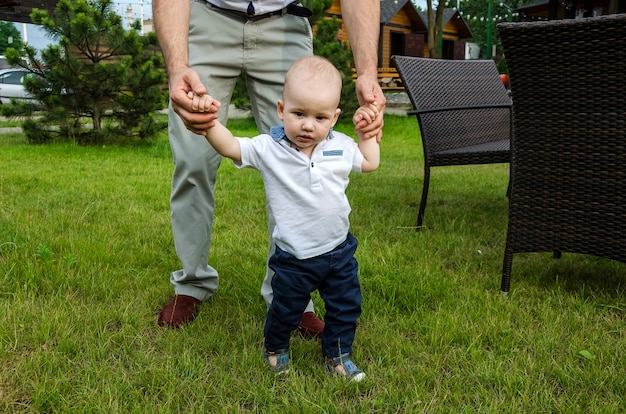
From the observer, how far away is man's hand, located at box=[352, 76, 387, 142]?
168cm

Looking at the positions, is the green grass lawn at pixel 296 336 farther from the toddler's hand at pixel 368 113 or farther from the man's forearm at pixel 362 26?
the man's forearm at pixel 362 26

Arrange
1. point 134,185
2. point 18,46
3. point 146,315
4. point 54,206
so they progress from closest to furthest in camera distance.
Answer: point 146,315 → point 54,206 → point 134,185 → point 18,46

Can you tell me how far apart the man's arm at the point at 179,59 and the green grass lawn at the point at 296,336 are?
759 mm

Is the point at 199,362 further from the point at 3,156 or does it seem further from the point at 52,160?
the point at 3,156

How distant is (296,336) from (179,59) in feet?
3.31

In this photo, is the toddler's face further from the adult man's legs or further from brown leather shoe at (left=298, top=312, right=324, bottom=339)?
brown leather shoe at (left=298, top=312, right=324, bottom=339)

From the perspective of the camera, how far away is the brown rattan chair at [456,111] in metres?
3.54

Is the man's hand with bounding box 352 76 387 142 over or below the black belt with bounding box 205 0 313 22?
below

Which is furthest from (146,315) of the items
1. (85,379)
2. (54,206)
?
(54,206)

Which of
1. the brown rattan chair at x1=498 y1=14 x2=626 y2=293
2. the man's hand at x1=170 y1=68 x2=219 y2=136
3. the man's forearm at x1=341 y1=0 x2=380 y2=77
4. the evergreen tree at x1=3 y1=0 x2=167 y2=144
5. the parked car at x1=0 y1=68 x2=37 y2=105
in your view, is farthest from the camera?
the parked car at x1=0 y1=68 x2=37 y2=105

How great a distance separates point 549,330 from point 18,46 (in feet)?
26.3

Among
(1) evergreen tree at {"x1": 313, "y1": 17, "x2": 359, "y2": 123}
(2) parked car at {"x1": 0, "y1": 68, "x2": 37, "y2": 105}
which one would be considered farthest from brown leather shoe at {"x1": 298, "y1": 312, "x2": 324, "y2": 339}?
(2) parked car at {"x1": 0, "y1": 68, "x2": 37, "y2": 105}

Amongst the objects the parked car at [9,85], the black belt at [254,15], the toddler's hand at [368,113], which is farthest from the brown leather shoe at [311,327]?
the parked car at [9,85]

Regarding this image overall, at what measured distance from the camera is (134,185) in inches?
192
